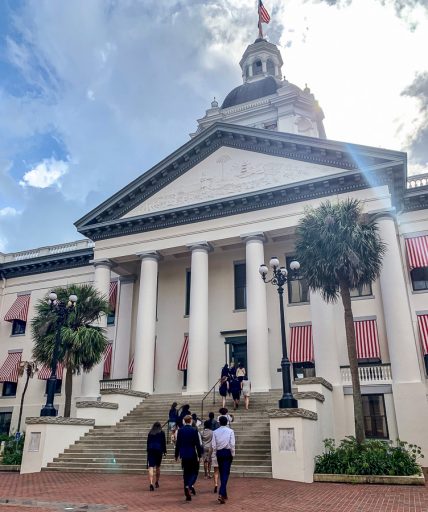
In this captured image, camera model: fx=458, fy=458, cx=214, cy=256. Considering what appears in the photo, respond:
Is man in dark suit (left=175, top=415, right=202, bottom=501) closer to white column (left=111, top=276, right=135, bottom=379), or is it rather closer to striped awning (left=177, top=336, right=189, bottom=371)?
striped awning (left=177, top=336, right=189, bottom=371)

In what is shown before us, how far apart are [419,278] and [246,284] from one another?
866cm

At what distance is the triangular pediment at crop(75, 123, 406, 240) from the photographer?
22156 mm

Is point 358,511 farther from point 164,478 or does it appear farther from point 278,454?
point 164,478

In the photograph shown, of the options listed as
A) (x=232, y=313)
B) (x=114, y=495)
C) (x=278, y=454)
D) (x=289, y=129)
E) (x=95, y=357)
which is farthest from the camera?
(x=289, y=129)

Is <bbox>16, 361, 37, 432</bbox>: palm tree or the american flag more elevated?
the american flag

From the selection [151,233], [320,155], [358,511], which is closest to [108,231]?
[151,233]

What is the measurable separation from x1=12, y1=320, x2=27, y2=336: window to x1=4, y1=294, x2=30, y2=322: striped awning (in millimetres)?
465

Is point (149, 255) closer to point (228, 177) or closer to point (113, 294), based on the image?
point (113, 294)

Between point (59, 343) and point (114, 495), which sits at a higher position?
point (59, 343)

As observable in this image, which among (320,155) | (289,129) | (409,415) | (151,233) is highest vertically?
(289,129)

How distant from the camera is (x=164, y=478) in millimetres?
13484

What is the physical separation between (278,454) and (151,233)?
52.0 ft

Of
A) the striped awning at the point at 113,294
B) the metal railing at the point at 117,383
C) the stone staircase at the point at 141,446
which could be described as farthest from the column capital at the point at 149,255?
Result: the stone staircase at the point at 141,446

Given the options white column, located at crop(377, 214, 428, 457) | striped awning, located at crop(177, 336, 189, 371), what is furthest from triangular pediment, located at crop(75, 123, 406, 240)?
striped awning, located at crop(177, 336, 189, 371)
